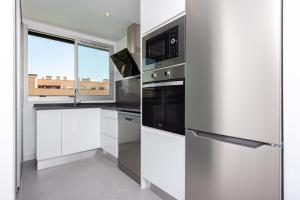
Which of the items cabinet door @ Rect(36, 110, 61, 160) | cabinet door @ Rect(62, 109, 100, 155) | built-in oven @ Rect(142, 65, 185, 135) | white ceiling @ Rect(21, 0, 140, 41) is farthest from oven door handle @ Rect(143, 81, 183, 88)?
cabinet door @ Rect(36, 110, 61, 160)

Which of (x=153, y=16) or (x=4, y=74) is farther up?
(x=153, y=16)

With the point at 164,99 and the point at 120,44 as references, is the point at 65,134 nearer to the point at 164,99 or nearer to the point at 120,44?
the point at 164,99

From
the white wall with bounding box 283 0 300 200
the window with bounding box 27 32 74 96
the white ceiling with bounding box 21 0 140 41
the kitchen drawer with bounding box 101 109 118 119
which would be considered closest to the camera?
the white wall with bounding box 283 0 300 200

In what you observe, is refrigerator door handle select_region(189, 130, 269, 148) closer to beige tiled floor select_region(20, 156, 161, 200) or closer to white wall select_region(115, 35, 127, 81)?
beige tiled floor select_region(20, 156, 161, 200)

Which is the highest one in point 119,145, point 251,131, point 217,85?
point 217,85

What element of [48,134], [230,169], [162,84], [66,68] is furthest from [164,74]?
[66,68]

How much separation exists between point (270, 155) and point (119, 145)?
76.2 inches

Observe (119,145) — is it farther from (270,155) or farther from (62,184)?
(270,155)

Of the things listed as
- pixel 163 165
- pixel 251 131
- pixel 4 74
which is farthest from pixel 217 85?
pixel 4 74

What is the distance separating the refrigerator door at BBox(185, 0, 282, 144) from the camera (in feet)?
2.77

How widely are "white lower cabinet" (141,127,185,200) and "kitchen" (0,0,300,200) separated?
1 cm

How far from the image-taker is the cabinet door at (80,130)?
2.62m

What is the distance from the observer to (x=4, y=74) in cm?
85

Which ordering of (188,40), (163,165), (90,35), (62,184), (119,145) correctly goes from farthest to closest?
1. (90,35)
2. (119,145)
3. (62,184)
4. (163,165)
5. (188,40)
